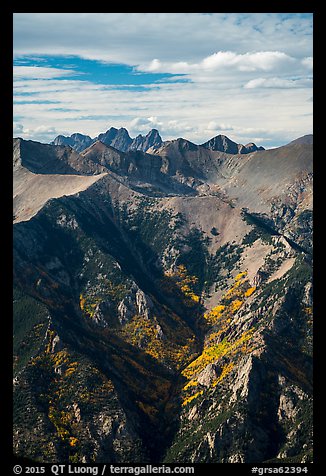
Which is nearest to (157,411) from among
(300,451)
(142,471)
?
(300,451)

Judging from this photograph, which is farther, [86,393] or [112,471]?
[86,393]

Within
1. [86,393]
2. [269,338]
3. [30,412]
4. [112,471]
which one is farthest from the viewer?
[269,338]
